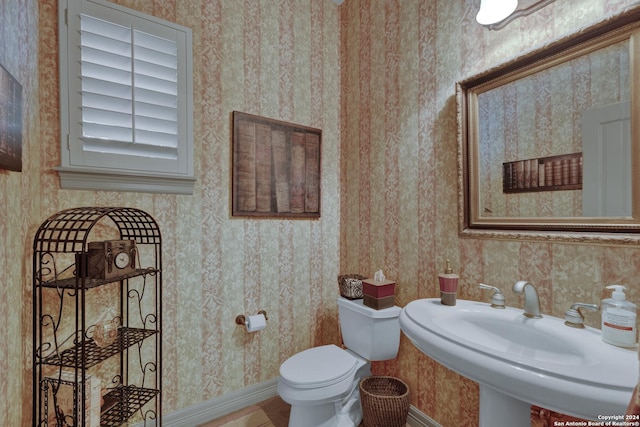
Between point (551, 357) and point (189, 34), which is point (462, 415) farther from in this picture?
point (189, 34)

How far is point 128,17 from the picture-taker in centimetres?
150

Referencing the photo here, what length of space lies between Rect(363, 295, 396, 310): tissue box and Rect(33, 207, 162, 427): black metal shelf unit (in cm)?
113

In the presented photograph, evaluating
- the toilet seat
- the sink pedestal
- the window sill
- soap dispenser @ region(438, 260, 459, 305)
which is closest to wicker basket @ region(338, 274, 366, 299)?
the toilet seat

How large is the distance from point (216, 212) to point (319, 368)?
105 cm

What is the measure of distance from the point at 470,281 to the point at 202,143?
1.63 meters

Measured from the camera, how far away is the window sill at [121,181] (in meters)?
1.38

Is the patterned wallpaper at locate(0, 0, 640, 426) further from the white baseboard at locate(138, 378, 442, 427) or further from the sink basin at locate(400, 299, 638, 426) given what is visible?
the sink basin at locate(400, 299, 638, 426)

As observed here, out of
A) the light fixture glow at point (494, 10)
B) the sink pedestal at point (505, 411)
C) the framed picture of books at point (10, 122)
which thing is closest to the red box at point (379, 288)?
the sink pedestal at point (505, 411)

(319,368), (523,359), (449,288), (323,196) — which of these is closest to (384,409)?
(319,368)

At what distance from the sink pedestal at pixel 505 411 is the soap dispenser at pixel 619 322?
0.33m

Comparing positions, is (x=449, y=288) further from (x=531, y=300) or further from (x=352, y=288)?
(x=352, y=288)

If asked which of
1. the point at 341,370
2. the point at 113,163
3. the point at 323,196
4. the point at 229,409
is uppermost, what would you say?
the point at 113,163

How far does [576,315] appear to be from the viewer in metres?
1.02

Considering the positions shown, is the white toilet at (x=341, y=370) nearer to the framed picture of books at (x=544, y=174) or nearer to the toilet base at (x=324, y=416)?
the toilet base at (x=324, y=416)
